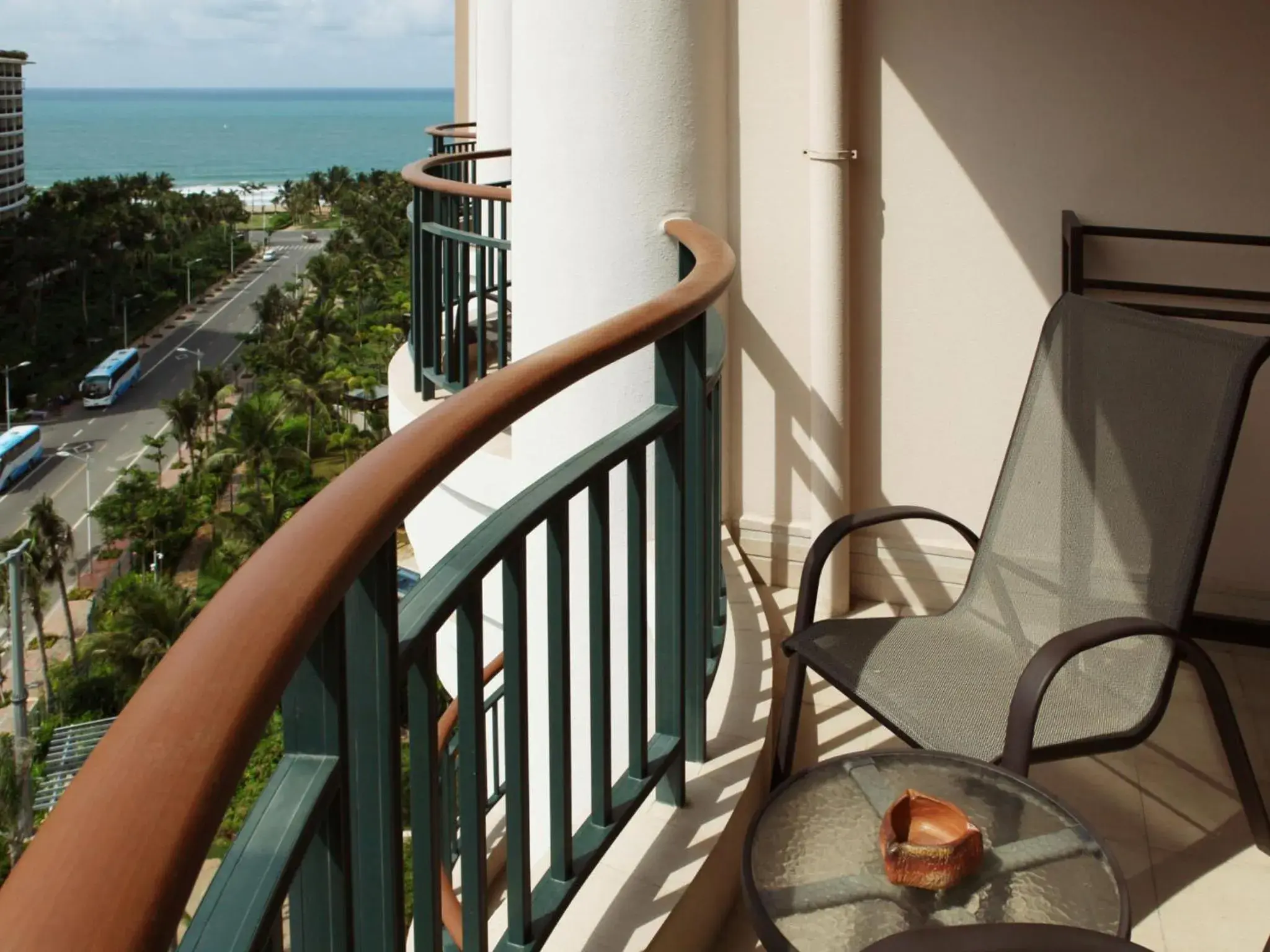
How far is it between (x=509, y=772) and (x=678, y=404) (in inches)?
27.5

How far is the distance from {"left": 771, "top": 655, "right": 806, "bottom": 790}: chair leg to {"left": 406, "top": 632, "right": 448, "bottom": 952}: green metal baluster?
121cm

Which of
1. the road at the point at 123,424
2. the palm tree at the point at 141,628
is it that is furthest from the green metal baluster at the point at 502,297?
the road at the point at 123,424

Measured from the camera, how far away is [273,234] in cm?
11488

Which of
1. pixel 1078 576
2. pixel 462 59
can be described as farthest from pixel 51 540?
pixel 1078 576

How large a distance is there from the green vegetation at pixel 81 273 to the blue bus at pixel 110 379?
2366mm

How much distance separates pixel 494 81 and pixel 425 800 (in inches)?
339

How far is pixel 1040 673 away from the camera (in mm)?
2031

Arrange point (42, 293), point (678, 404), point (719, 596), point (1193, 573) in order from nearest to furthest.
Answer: point (678, 404)
point (1193, 573)
point (719, 596)
point (42, 293)

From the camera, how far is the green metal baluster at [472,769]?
1438 mm

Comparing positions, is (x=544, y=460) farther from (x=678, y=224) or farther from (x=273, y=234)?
(x=273, y=234)

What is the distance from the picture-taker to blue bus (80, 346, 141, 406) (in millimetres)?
77000

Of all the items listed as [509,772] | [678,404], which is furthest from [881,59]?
[509,772]

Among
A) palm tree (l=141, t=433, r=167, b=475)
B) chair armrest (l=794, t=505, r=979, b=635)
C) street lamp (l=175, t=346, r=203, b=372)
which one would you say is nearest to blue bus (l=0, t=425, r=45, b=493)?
palm tree (l=141, t=433, r=167, b=475)

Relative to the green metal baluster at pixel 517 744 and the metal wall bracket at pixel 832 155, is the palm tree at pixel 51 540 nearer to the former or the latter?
the metal wall bracket at pixel 832 155
